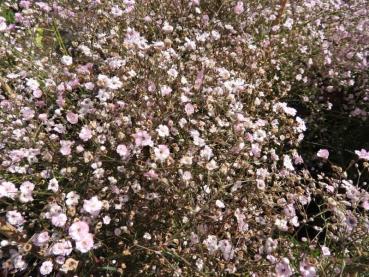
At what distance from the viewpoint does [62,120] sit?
2533 millimetres

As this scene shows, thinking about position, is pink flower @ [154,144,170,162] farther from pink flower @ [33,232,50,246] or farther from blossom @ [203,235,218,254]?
pink flower @ [33,232,50,246]

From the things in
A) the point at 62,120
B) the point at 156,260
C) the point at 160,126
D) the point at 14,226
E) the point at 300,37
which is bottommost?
the point at 14,226

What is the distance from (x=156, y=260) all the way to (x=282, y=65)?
2.14m

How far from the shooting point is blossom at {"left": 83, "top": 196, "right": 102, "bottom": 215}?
6.83 ft

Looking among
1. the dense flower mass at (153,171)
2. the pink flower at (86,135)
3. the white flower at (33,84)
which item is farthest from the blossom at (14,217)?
the white flower at (33,84)

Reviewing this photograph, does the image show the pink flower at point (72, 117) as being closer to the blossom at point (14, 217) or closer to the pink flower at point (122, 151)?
the pink flower at point (122, 151)

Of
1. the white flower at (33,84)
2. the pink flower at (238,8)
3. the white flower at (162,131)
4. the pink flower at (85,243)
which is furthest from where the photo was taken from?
the pink flower at (238,8)

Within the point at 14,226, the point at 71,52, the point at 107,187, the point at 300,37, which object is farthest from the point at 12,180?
the point at 300,37

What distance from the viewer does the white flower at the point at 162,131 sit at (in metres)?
2.37

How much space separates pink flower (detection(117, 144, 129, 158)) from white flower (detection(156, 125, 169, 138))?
7.8 inches

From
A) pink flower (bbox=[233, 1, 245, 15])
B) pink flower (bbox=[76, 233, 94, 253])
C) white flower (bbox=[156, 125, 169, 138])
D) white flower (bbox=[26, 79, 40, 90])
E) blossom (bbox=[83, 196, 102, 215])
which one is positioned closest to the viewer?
pink flower (bbox=[76, 233, 94, 253])

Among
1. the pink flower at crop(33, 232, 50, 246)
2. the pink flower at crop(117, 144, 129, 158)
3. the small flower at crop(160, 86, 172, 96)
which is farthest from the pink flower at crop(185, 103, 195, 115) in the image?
the pink flower at crop(33, 232, 50, 246)

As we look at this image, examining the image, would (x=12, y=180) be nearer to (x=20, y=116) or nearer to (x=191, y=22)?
(x=20, y=116)

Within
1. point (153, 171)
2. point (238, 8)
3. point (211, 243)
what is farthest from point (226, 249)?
point (238, 8)
